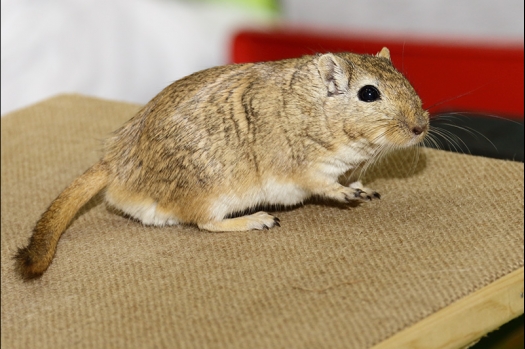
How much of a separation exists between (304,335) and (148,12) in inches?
120

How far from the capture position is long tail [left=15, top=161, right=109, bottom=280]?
1680 millimetres

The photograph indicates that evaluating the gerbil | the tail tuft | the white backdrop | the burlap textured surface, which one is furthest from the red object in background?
the tail tuft

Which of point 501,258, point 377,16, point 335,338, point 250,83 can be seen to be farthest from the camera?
point 377,16

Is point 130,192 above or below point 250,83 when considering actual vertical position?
below

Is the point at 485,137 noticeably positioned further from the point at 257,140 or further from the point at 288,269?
the point at 288,269

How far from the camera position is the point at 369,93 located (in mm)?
1685

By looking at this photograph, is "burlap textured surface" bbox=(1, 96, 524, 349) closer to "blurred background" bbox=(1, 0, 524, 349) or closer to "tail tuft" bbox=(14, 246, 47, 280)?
"tail tuft" bbox=(14, 246, 47, 280)

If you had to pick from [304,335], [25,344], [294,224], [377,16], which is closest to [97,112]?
[294,224]

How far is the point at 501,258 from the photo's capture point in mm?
1573

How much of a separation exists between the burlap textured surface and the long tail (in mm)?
37

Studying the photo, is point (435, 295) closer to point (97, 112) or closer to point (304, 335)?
point (304, 335)

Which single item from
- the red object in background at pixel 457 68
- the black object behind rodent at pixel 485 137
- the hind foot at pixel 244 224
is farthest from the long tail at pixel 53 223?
the red object in background at pixel 457 68

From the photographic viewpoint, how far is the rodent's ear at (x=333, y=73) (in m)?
1.68

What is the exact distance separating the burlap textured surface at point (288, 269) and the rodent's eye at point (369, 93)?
1.00ft
